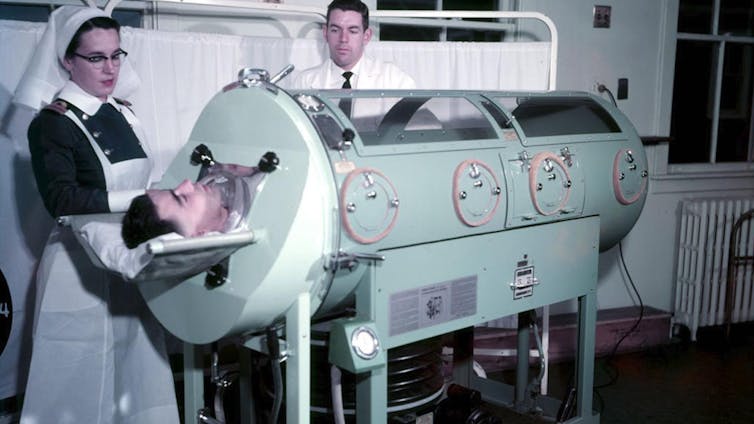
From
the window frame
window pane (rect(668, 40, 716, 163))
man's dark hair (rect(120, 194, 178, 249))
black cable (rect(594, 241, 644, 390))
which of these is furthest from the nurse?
window pane (rect(668, 40, 716, 163))

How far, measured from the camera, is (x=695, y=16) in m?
4.56

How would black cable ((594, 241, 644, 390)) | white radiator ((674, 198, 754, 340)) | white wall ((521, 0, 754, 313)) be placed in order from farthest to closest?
white radiator ((674, 198, 754, 340)) → white wall ((521, 0, 754, 313)) → black cable ((594, 241, 644, 390))

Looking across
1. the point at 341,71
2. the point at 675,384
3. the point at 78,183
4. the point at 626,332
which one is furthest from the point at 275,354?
the point at 626,332

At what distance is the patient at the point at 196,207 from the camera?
171 centimetres

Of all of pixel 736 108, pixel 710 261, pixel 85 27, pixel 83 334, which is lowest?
pixel 710 261

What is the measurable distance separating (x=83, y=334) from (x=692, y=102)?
3938 mm

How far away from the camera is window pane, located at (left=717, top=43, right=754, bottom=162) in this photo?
4.66 meters

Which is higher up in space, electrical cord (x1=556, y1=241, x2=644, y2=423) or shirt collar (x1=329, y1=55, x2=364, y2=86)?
shirt collar (x1=329, y1=55, x2=364, y2=86)

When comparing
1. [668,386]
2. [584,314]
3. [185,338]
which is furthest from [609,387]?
[185,338]

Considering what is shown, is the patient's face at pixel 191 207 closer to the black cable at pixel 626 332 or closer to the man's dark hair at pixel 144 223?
the man's dark hair at pixel 144 223

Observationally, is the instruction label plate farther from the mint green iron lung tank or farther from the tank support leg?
the tank support leg

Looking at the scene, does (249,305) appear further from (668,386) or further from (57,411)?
(668,386)

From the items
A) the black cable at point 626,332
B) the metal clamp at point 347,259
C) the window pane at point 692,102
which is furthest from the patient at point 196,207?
the window pane at point 692,102

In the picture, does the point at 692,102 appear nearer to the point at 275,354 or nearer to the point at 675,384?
the point at 675,384
